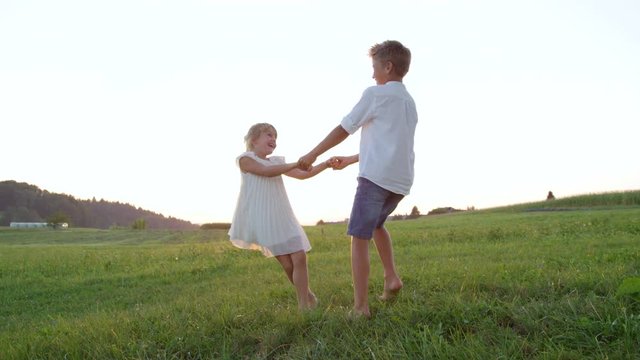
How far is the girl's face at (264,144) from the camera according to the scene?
5648 millimetres

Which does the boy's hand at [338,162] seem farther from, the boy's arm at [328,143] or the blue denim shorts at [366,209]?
the blue denim shorts at [366,209]

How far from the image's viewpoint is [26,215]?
6712 cm

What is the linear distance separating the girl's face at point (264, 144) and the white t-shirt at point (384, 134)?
4.51 ft

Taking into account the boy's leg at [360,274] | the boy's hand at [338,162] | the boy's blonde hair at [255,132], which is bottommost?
the boy's leg at [360,274]

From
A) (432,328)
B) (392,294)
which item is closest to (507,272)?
(392,294)

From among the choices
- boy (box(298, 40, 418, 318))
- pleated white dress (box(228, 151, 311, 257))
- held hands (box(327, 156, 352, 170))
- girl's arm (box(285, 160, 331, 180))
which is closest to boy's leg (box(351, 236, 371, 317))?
boy (box(298, 40, 418, 318))

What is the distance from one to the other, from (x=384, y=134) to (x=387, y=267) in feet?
4.01

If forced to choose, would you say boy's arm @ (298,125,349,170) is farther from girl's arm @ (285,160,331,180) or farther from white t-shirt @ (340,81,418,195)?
girl's arm @ (285,160,331,180)

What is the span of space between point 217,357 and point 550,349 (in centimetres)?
218

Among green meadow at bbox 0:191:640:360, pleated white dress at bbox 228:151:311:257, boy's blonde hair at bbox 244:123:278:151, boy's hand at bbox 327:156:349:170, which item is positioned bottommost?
green meadow at bbox 0:191:640:360

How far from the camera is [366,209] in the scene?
174 inches

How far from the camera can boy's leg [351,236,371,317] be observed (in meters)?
4.41

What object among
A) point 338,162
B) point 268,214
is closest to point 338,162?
point 338,162

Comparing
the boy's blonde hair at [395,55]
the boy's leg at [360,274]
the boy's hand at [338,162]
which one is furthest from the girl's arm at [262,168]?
the boy's blonde hair at [395,55]
